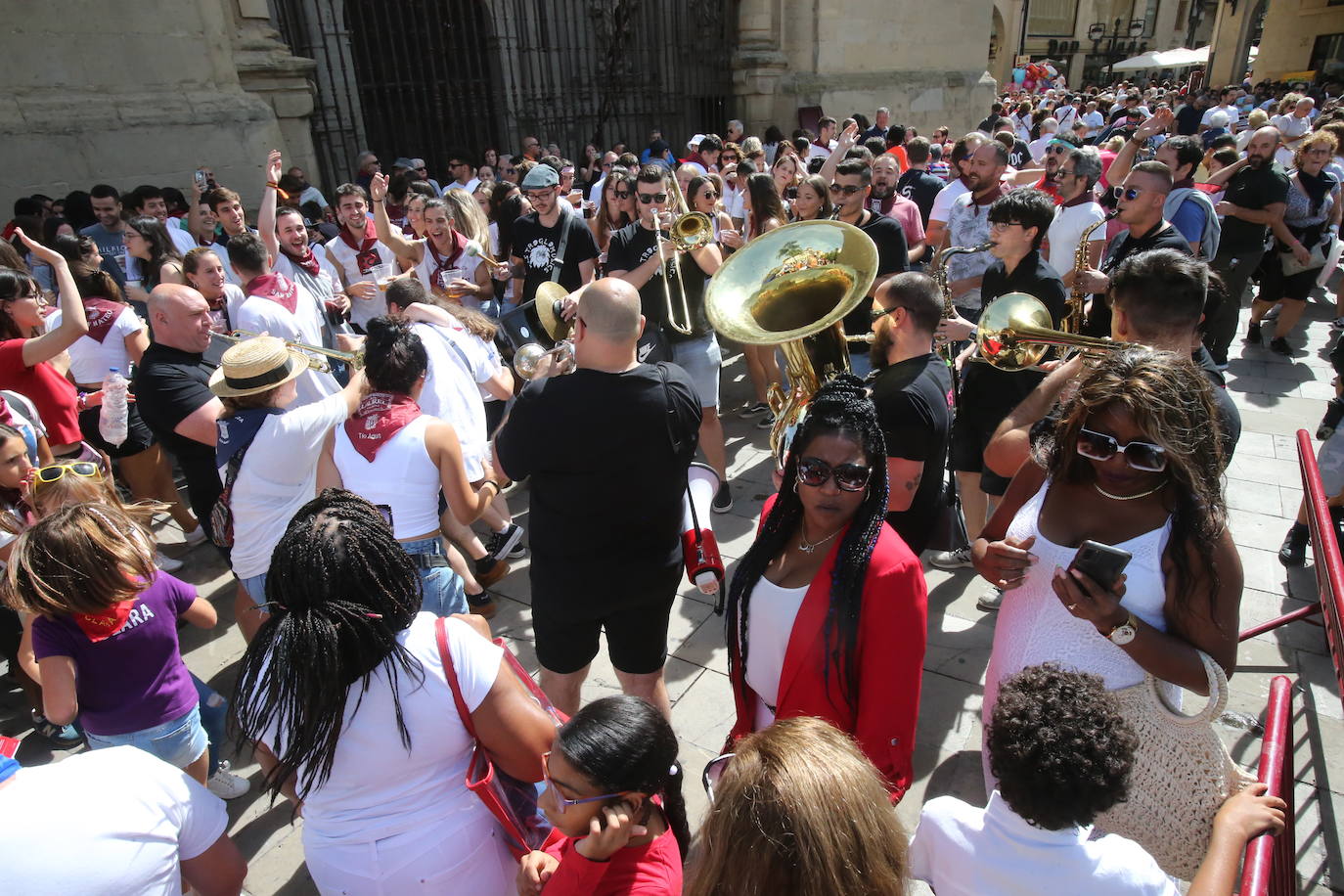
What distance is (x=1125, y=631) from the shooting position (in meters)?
1.80

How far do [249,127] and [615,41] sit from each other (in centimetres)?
704

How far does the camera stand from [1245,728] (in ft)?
9.92

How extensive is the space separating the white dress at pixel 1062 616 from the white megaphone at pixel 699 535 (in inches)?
35.1

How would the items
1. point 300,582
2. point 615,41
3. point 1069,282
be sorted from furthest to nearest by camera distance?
point 615,41 < point 1069,282 < point 300,582

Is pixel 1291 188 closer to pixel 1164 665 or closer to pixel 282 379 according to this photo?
pixel 1164 665

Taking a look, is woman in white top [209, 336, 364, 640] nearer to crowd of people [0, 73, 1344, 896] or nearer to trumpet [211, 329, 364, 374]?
crowd of people [0, 73, 1344, 896]

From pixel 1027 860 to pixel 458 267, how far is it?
534 centimetres

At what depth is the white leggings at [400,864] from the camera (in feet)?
5.50

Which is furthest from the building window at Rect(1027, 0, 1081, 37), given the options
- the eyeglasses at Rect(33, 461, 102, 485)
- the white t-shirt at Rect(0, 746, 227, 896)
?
the white t-shirt at Rect(0, 746, 227, 896)

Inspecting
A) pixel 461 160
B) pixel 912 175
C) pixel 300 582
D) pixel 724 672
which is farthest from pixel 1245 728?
pixel 461 160

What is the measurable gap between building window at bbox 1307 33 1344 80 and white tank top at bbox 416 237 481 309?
1470 inches

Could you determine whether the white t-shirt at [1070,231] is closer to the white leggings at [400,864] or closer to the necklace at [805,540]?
the necklace at [805,540]

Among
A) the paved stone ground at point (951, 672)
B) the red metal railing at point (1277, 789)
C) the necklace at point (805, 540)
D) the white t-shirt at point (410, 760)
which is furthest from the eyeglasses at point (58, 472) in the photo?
the red metal railing at point (1277, 789)

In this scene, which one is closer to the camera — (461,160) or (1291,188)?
(1291,188)
